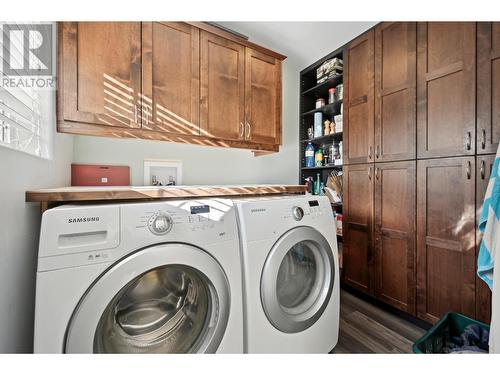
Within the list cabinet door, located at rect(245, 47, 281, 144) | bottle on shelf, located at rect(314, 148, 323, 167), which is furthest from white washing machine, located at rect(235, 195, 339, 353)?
bottle on shelf, located at rect(314, 148, 323, 167)

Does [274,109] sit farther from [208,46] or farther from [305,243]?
[305,243]

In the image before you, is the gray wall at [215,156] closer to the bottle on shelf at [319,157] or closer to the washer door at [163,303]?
the bottle on shelf at [319,157]

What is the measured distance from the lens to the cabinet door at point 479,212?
123 centimetres

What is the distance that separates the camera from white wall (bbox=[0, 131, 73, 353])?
27.9 inches

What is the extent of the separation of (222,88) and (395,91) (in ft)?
4.25

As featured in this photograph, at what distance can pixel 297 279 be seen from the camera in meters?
1.26

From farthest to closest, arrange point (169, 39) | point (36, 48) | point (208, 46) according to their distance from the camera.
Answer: point (208, 46) < point (169, 39) < point (36, 48)

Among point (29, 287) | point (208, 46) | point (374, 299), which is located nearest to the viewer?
point (29, 287)

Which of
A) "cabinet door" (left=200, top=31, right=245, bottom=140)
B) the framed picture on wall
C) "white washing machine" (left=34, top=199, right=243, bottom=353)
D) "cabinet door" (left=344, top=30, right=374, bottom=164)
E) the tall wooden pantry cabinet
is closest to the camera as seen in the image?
"white washing machine" (left=34, top=199, right=243, bottom=353)

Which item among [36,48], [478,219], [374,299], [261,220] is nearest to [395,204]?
[478,219]

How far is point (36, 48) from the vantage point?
3.24ft

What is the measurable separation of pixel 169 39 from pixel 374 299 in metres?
2.48

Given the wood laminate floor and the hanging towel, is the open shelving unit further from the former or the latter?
the hanging towel

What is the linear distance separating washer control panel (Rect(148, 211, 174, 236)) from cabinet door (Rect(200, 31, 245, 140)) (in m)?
0.85
